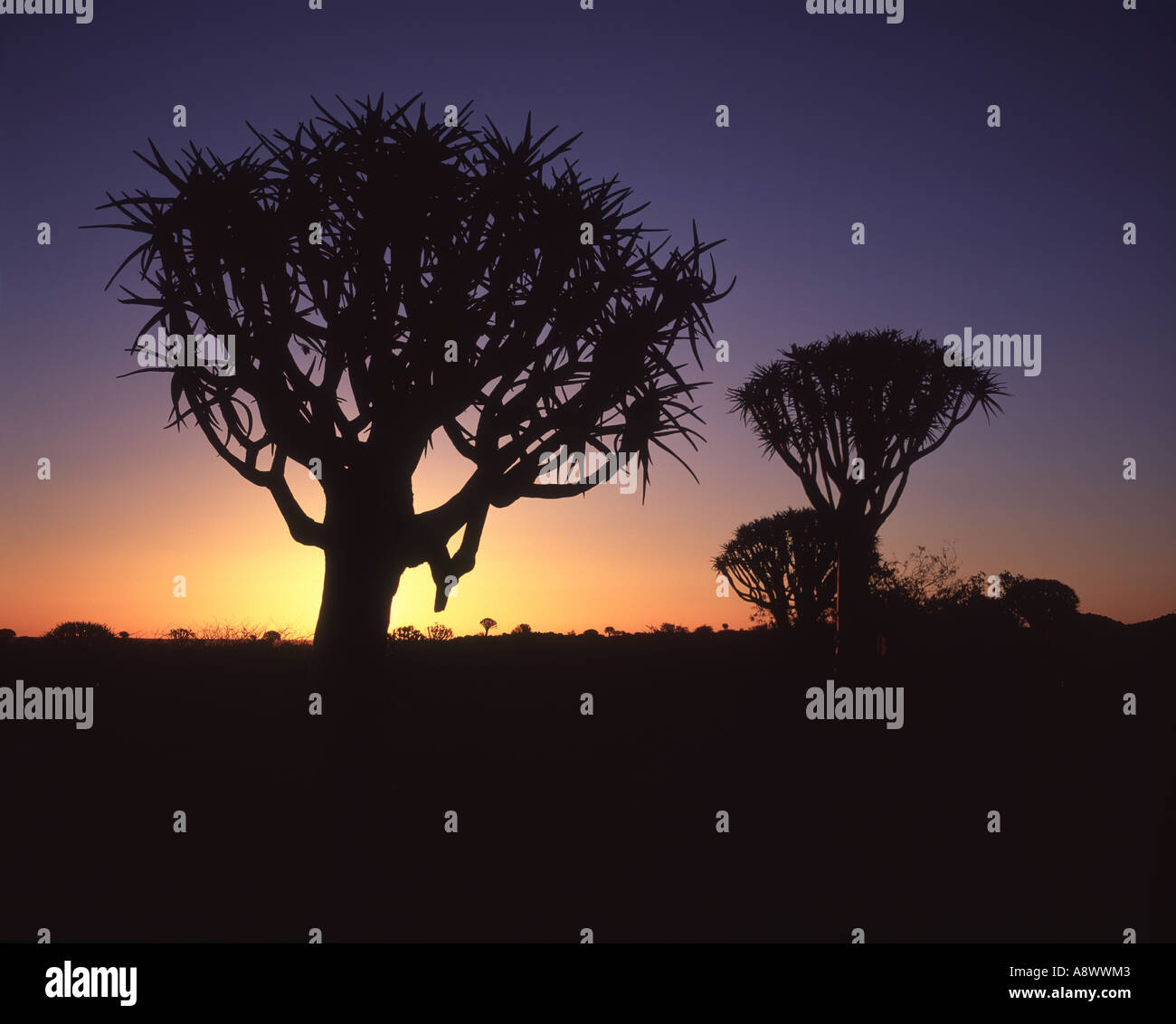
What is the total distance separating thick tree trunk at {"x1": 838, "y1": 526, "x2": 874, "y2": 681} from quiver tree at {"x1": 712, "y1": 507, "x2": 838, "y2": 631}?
11148 mm

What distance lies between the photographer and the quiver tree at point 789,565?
28.0 m

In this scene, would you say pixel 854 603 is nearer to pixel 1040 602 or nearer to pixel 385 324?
pixel 385 324

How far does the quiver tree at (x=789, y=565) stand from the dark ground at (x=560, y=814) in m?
12.5

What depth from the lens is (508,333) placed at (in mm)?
8945

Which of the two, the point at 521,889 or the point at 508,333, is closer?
the point at 521,889

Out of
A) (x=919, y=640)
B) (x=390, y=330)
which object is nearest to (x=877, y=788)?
(x=390, y=330)

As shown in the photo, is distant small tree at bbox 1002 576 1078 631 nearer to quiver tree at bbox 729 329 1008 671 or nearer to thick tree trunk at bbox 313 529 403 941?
quiver tree at bbox 729 329 1008 671

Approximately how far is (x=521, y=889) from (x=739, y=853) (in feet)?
7.91

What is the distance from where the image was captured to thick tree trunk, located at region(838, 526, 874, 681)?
15.7 m

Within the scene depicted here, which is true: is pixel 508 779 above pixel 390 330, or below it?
below

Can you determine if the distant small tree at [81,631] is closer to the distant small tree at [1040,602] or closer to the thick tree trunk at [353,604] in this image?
the thick tree trunk at [353,604]

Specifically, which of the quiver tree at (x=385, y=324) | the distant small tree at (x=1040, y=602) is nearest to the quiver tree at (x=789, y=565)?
the distant small tree at (x=1040, y=602)

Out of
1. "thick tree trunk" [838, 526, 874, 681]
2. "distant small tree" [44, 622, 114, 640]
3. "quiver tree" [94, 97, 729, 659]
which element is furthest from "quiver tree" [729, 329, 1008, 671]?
"distant small tree" [44, 622, 114, 640]

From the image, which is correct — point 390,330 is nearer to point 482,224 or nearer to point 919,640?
point 482,224
